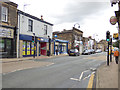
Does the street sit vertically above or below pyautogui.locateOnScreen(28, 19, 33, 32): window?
below

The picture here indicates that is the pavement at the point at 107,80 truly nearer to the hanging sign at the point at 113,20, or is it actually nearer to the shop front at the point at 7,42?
the hanging sign at the point at 113,20

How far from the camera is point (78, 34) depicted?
38.5 meters

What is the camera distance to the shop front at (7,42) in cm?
1382

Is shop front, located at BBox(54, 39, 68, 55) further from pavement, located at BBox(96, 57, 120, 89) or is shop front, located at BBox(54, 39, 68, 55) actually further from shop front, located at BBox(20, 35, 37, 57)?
pavement, located at BBox(96, 57, 120, 89)

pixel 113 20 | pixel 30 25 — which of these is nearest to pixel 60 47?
pixel 30 25

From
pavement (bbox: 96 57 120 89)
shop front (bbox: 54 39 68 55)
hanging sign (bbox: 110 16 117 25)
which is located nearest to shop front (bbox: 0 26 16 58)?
shop front (bbox: 54 39 68 55)

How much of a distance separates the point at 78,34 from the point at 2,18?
2877 centimetres

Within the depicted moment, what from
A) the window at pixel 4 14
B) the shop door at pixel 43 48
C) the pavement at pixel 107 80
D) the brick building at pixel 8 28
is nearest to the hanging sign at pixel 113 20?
the pavement at pixel 107 80

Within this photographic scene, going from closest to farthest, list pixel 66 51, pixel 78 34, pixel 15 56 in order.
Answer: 1. pixel 15 56
2. pixel 66 51
3. pixel 78 34

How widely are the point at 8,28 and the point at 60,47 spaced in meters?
16.2

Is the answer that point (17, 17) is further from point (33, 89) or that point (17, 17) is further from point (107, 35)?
point (33, 89)

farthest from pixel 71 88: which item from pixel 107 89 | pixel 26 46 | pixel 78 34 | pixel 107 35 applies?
pixel 78 34

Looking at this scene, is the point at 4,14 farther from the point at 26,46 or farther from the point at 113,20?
the point at 113,20

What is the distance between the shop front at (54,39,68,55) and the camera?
25625 mm
